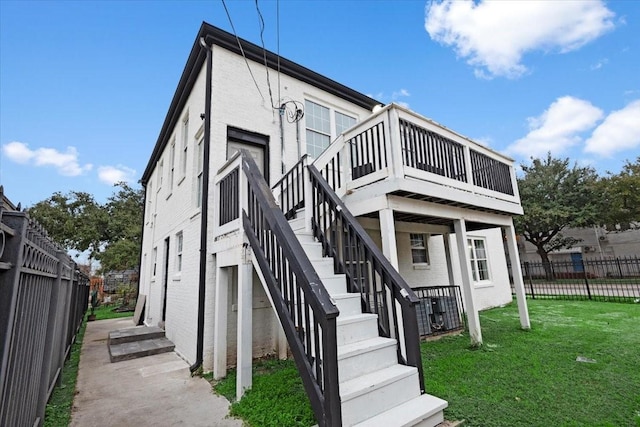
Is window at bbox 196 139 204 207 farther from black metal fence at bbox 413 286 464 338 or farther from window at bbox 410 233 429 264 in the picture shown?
window at bbox 410 233 429 264

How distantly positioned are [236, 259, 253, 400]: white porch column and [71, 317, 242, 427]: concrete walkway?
0.31 metres

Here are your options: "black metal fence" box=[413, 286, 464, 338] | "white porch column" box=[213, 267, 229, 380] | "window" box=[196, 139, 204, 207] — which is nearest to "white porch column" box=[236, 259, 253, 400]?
"white porch column" box=[213, 267, 229, 380]

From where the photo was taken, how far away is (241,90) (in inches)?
248

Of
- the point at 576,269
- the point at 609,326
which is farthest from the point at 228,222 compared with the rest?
the point at 576,269

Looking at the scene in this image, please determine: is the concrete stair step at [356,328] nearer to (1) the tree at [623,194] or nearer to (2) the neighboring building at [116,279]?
(2) the neighboring building at [116,279]

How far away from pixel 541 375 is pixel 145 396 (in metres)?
5.46

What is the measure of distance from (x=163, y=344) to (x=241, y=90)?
20.2ft

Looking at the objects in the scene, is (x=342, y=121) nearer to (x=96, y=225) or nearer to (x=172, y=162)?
(x=172, y=162)

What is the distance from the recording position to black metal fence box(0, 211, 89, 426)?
1.53 m

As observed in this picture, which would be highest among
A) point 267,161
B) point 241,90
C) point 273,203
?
point 241,90

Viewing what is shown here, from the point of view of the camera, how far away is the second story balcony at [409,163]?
437 centimetres

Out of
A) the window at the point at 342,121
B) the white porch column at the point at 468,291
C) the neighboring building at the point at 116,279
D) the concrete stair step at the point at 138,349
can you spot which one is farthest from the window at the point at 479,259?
the neighboring building at the point at 116,279

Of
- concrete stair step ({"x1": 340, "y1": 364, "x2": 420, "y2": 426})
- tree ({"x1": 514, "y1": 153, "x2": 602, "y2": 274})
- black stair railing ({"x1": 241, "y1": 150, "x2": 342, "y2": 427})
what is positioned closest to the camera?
black stair railing ({"x1": 241, "y1": 150, "x2": 342, "y2": 427})

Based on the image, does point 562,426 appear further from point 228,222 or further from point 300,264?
point 228,222
